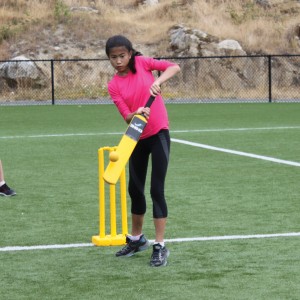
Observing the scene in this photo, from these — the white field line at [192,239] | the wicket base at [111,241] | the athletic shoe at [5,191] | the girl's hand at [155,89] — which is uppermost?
the girl's hand at [155,89]

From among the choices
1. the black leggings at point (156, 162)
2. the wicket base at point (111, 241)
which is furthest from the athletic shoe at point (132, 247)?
the black leggings at point (156, 162)

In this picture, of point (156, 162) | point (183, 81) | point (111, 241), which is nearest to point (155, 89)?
point (156, 162)

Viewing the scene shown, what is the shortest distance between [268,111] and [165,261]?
67.8ft

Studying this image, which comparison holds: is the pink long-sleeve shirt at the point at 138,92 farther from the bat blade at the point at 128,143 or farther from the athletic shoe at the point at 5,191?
the athletic shoe at the point at 5,191

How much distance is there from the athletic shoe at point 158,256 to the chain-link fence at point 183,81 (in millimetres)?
28697

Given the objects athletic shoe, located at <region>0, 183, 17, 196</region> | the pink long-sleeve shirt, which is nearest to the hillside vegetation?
athletic shoe, located at <region>0, 183, 17, 196</region>

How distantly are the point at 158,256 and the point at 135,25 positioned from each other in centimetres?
3787

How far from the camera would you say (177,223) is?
967 cm

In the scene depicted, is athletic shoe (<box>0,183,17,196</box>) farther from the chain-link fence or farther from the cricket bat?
the chain-link fence

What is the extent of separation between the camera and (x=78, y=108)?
31047 millimetres

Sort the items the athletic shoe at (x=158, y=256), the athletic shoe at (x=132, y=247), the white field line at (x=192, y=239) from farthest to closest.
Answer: the white field line at (x=192, y=239), the athletic shoe at (x=132, y=247), the athletic shoe at (x=158, y=256)

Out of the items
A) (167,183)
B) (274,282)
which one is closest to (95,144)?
(167,183)

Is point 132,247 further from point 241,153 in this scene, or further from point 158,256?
point 241,153

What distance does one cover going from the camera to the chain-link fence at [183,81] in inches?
1489
